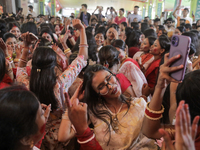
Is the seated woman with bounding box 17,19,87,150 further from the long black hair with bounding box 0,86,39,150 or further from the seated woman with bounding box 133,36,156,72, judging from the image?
the seated woman with bounding box 133,36,156,72

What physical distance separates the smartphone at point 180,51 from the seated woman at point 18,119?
0.60 m

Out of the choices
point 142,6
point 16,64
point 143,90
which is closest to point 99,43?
point 16,64

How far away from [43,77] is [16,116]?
0.64 m

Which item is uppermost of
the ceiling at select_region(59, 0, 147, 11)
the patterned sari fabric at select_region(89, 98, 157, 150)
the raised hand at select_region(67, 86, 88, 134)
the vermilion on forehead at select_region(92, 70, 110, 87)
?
the ceiling at select_region(59, 0, 147, 11)

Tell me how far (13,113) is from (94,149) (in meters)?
0.49

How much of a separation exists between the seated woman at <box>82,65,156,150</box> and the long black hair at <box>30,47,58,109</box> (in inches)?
10.1

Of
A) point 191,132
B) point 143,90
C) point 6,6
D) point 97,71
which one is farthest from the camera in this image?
point 6,6

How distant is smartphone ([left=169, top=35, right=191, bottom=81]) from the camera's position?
0.65 meters

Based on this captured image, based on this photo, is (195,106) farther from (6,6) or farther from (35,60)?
(6,6)

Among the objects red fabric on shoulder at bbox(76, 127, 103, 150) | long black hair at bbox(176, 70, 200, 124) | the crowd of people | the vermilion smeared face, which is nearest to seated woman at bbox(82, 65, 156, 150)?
the crowd of people

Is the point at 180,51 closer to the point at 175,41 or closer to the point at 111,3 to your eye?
the point at 175,41

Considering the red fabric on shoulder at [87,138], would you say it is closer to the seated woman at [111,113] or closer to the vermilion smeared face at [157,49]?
the seated woman at [111,113]

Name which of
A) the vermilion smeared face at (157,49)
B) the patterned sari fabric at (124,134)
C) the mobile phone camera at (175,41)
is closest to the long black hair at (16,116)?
the patterned sari fabric at (124,134)

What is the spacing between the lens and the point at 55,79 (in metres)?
1.27
